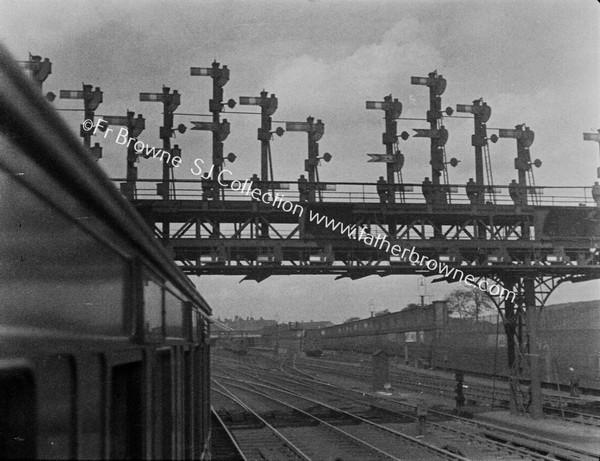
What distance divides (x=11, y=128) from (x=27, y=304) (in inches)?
15.6

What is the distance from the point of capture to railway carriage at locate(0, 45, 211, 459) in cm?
145

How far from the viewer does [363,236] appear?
800 inches

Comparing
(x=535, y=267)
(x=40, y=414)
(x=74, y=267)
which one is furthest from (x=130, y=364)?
(x=535, y=267)

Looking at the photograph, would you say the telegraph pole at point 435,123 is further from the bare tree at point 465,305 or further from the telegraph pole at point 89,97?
the bare tree at point 465,305

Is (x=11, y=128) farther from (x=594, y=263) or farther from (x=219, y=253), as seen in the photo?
(x=594, y=263)

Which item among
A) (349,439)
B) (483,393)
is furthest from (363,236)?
(483,393)

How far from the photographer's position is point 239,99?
2158 centimetres

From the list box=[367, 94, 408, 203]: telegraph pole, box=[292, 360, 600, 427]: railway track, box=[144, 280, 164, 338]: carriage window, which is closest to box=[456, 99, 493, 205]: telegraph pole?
box=[367, 94, 408, 203]: telegraph pole

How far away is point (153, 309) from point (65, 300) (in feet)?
4.42

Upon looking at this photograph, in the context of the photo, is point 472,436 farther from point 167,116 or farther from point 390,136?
point 167,116

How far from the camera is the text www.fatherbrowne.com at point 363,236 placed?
19531mm

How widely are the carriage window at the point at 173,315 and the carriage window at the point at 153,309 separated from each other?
269mm

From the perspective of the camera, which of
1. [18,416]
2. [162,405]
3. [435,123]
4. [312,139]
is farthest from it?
[435,123]

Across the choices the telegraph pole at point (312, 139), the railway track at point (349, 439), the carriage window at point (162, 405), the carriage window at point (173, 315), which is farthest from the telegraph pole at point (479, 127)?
the carriage window at point (162, 405)
